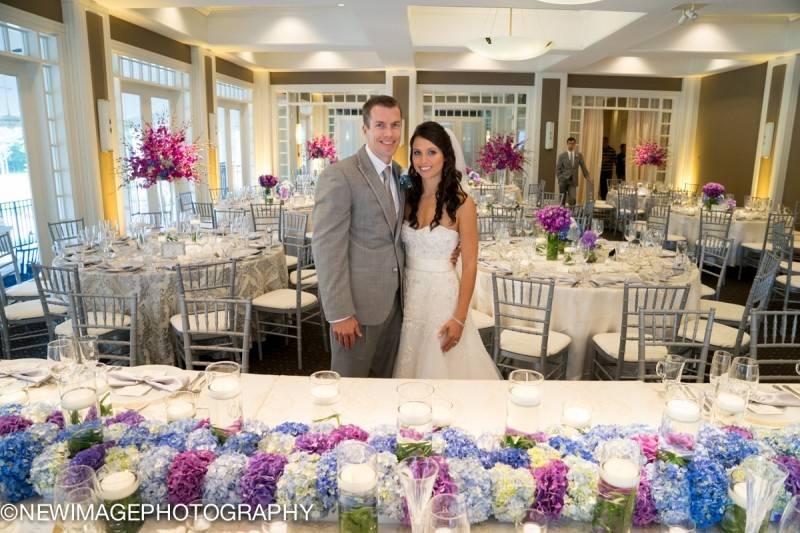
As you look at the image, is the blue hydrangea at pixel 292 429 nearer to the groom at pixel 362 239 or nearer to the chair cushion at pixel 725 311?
the groom at pixel 362 239

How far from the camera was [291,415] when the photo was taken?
78.2 inches

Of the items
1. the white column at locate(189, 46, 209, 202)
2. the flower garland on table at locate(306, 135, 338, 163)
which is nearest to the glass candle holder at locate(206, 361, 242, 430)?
the white column at locate(189, 46, 209, 202)

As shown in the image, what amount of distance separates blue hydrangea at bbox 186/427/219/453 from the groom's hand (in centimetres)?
120

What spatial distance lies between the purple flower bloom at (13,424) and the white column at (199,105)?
9.41m

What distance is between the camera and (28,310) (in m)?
4.74

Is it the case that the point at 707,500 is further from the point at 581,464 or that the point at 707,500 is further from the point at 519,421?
the point at 519,421

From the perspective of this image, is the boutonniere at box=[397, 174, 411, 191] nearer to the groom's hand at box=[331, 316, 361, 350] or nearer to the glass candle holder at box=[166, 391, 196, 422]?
the groom's hand at box=[331, 316, 361, 350]

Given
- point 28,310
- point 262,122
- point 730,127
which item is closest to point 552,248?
point 28,310

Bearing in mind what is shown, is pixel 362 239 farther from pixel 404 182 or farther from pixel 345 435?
pixel 345 435

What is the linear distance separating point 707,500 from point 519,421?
0.50 metres

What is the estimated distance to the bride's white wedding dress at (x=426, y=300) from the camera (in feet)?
10.2

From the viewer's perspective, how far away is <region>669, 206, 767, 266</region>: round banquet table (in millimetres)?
8273

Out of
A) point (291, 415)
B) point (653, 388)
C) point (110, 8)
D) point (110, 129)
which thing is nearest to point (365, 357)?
point (291, 415)

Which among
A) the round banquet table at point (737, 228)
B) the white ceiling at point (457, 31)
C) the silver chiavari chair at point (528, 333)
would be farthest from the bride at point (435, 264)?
the round banquet table at point (737, 228)
